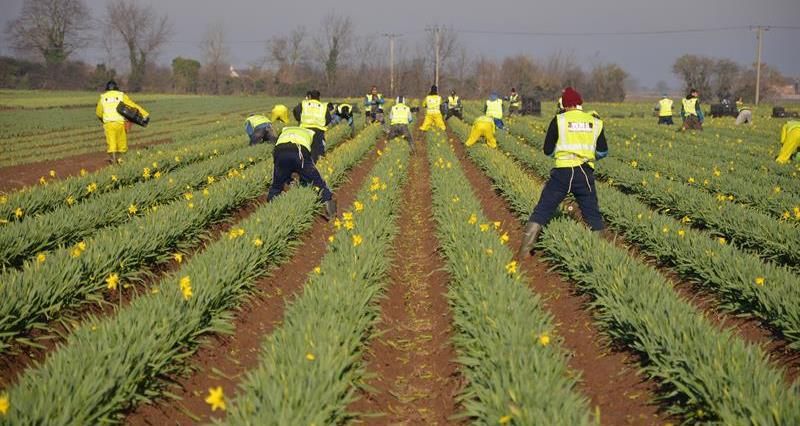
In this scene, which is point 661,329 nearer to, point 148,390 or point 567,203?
point 148,390

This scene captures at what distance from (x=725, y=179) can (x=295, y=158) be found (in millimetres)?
7495

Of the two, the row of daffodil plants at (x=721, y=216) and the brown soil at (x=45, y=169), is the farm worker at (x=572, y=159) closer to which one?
the row of daffodil plants at (x=721, y=216)

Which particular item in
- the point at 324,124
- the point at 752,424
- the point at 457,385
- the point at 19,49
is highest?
the point at 19,49

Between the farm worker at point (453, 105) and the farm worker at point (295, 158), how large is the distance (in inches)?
801

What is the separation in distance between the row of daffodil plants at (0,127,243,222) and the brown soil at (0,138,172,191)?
0.51 m

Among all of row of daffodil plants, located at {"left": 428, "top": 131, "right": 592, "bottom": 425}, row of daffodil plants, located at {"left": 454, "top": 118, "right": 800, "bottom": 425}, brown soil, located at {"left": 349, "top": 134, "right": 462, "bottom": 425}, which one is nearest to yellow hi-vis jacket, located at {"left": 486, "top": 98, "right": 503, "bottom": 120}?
brown soil, located at {"left": 349, "top": 134, "right": 462, "bottom": 425}

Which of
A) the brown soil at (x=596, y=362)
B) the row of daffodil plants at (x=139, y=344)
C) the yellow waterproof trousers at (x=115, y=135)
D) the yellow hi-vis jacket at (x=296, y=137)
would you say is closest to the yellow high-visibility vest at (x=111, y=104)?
the yellow waterproof trousers at (x=115, y=135)

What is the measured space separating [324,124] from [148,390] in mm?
8143

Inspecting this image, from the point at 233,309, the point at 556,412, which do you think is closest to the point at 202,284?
the point at 233,309

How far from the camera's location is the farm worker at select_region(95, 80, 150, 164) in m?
12.8

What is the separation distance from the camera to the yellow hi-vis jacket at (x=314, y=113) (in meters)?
11.5

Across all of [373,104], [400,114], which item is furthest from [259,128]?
[373,104]

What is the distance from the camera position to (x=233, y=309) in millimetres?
5461

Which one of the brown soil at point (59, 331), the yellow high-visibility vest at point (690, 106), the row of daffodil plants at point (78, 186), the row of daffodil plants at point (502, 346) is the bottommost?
the brown soil at point (59, 331)
